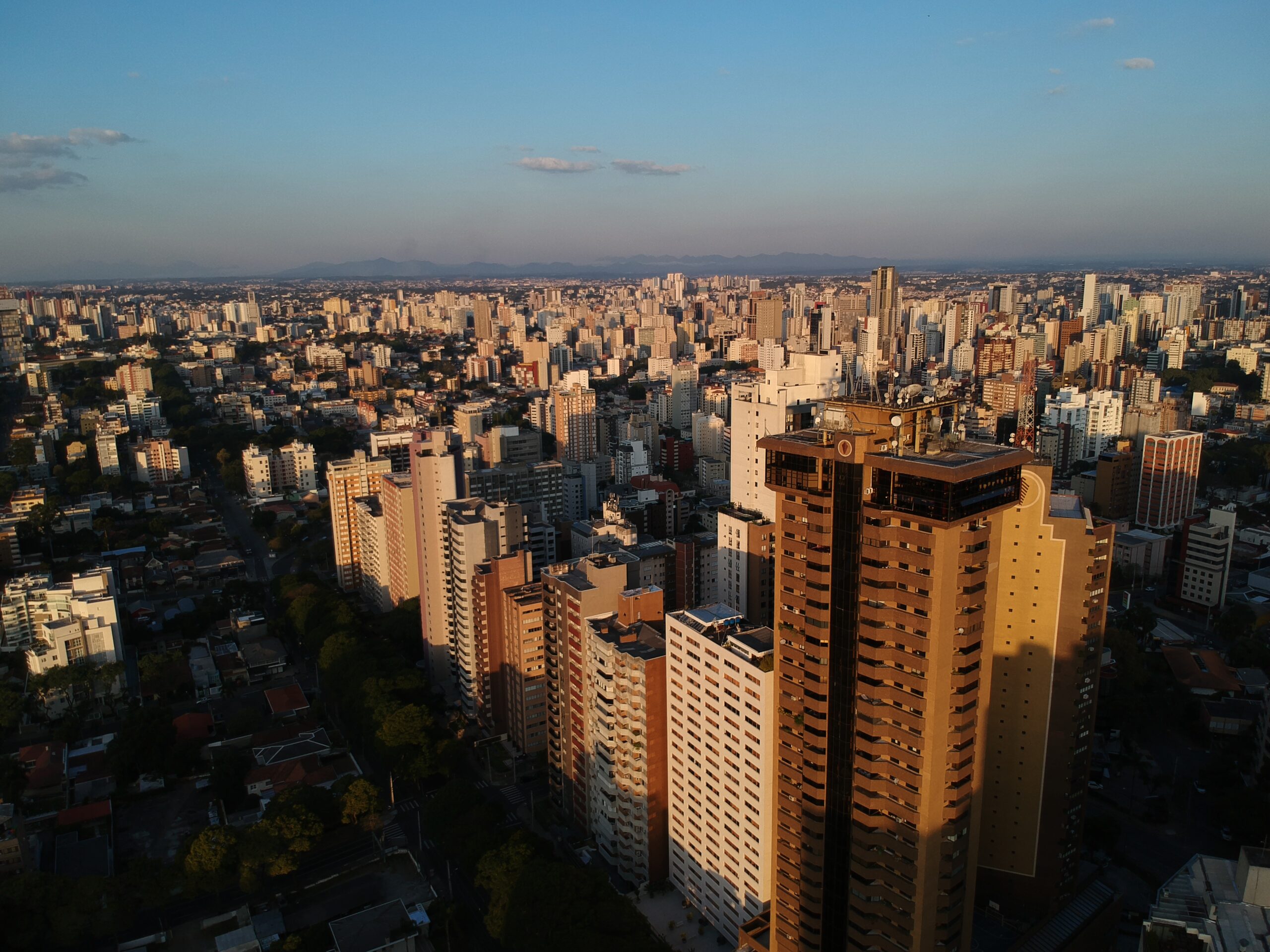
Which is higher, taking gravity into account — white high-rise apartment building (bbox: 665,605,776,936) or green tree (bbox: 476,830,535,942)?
white high-rise apartment building (bbox: 665,605,776,936)

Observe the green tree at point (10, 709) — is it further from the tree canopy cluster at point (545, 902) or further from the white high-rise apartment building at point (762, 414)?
the white high-rise apartment building at point (762, 414)

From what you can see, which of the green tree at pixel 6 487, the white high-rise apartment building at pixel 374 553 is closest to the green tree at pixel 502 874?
the white high-rise apartment building at pixel 374 553

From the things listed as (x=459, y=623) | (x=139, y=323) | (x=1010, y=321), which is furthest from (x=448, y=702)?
(x=139, y=323)

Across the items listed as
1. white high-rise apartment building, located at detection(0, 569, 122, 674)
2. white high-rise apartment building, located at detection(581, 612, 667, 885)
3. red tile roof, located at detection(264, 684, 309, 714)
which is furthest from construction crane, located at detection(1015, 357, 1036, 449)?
white high-rise apartment building, located at detection(0, 569, 122, 674)

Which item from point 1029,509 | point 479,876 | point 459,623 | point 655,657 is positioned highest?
point 1029,509

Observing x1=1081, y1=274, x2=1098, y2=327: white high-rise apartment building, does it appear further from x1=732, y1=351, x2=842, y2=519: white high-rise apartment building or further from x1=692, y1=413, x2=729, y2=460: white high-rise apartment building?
x1=732, y1=351, x2=842, y2=519: white high-rise apartment building

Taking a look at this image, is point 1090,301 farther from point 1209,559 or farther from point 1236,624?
point 1236,624

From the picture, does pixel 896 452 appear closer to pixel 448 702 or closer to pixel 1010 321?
pixel 448 702
